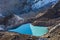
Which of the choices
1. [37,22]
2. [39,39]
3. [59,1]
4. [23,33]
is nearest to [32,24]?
[37,22]

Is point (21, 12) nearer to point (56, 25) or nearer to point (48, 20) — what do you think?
point (48, 20)

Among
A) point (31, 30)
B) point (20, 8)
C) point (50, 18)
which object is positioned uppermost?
point (20, 8)

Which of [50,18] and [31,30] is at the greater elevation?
[50,18]

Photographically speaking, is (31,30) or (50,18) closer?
(31,30)

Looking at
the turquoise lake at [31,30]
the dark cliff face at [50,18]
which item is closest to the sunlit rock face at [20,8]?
the dark cliff face at [50,18]

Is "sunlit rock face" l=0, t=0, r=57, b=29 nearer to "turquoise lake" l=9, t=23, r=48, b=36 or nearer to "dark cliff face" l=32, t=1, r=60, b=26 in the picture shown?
"dark cliff face" l=32, t=1, r=60, b=26

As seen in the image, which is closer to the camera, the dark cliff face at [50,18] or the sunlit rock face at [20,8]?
the dark cliff face at [50,18]

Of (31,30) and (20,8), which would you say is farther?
(20,8)

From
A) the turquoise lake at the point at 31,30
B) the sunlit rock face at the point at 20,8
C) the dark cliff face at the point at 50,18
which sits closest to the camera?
the turquoise lake at the point at 31,30

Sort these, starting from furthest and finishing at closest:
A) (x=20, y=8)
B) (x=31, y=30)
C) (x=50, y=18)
Answer: (x=20, y=8)
(x=50, y=18)
(x=31, y=30)

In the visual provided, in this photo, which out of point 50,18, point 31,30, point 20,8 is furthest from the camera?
point 20,8

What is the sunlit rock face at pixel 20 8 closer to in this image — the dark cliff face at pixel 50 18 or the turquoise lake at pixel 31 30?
the dark cliff face at pixel 50 18
